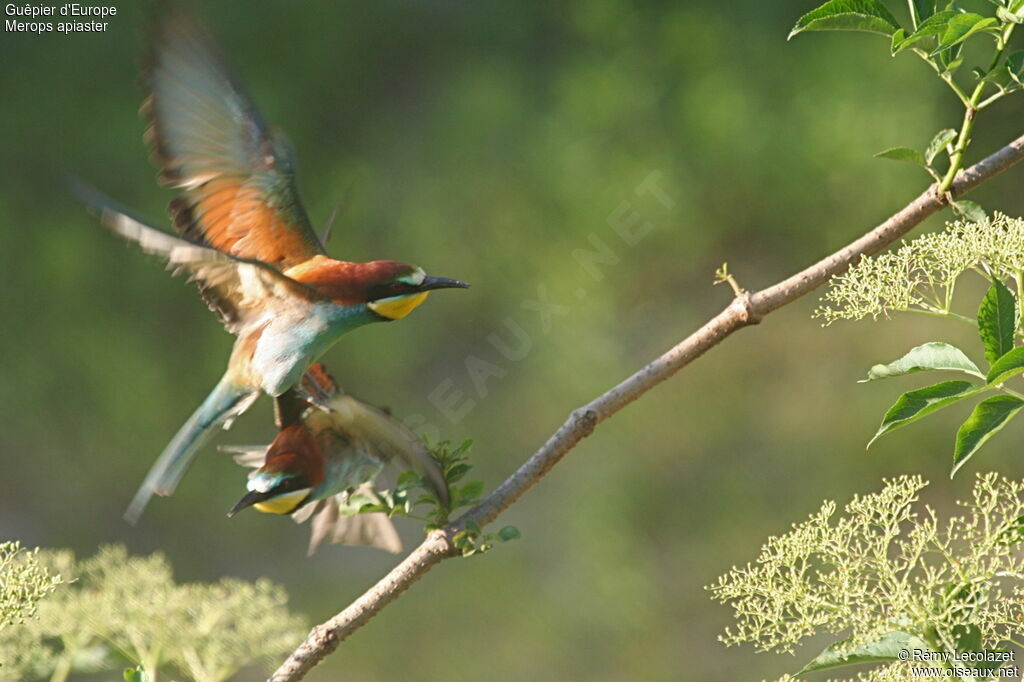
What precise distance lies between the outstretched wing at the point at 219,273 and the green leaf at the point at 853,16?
0.28 m

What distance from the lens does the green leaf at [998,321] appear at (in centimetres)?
40

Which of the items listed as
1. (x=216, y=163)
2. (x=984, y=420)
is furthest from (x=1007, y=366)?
(x=216, y=163)

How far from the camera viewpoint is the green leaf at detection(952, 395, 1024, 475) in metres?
0.40

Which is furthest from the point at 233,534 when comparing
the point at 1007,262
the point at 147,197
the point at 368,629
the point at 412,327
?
the point at 1007,262

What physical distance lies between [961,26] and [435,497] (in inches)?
12.1

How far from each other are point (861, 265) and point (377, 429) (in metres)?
0.27

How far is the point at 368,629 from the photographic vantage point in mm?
2205

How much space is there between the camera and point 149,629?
62cm

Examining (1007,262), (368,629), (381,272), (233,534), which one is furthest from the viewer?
(233,534)

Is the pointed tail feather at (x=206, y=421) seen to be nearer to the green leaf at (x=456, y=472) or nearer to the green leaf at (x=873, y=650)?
the green leaf at (x=456, y=472)

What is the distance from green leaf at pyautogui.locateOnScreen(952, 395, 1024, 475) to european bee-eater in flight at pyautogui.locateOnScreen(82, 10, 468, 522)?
10.2 inches

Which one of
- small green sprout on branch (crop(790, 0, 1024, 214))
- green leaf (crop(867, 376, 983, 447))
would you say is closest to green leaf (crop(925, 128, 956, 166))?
small green sprout on branch (crop(790, 0, 1024, 214))

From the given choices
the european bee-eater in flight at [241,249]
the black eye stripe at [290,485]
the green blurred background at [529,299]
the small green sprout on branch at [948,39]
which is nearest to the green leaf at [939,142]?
the small green sprout on branch at [948,39]

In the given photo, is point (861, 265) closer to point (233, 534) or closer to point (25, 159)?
point (233, 534)
